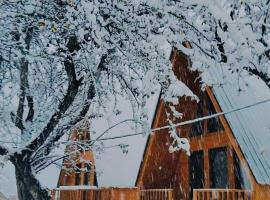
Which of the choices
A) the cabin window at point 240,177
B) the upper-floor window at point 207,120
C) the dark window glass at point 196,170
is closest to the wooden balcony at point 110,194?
the dark window glass at point 196,170

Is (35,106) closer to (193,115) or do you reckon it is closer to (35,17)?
(35,17)

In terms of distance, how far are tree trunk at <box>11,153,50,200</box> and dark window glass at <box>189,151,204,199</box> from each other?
5.76 meters

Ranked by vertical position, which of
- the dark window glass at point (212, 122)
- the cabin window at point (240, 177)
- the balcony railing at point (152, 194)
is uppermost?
the dark window glass at point (212, 122)

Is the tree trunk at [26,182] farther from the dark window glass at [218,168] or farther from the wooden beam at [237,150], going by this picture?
the dark window glass at [218,168]

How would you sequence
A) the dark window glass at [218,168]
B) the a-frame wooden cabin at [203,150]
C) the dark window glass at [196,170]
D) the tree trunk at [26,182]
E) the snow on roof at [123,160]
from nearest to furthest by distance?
the tree trunk at [26,182] → the a-frame wooden cabin at [203,150] → the dark window glass at [218,168] → the dark window glass at [196,170] → the snow on roof at [123,160]

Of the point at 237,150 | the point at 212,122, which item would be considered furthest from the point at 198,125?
the point at 237,150

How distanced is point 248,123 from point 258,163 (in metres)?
1.41

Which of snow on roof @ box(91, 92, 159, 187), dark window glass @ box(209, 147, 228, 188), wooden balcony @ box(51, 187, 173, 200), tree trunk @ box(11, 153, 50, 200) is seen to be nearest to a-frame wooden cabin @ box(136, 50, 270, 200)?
dark window glass @ box(209, 147, 228, 188)

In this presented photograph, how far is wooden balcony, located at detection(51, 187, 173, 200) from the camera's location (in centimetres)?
1359

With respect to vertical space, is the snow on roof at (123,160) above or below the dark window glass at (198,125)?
below

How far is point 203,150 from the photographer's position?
1322 centimetres

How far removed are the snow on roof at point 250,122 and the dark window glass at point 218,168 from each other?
1801 mm

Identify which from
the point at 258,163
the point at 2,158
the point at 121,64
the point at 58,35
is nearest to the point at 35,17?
the point at 58,35

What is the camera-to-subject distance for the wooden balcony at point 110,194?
A: 13.6 metres
